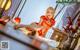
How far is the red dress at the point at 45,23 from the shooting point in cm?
151

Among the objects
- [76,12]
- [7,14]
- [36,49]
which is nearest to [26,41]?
[36,49]

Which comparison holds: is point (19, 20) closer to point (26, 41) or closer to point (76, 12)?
point (26, 41)

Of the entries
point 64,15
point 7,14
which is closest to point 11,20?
point 7,14

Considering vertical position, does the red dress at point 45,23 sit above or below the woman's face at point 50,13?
below

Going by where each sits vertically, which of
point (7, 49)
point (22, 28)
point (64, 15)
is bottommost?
point (7, 49)

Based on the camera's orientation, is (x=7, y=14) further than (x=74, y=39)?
Yes

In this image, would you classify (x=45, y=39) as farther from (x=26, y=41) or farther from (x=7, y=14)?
(x=7, y=14)

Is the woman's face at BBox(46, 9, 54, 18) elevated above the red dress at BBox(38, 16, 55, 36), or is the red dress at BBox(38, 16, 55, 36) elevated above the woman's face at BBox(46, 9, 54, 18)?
the woman's face at BBox(46, 9, 54, 18)

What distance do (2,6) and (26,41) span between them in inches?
12.1

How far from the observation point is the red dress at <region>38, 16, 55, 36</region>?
1.51 m

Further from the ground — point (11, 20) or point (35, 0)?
point (35, 0)

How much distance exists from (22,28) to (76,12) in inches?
15.2

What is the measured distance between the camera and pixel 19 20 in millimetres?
1539

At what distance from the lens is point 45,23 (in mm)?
1521
